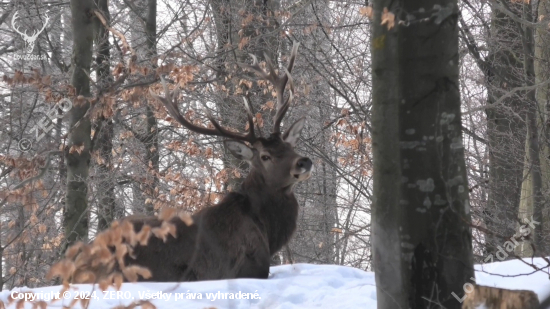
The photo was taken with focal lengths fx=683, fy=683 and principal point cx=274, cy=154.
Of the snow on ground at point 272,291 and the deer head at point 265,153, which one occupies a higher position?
the deer head at point 265,153

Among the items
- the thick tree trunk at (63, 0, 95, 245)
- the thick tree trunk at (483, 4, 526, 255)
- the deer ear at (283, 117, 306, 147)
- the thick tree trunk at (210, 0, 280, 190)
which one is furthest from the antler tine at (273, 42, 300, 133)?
the thick tree trunk at (483, 4, 526, 255)

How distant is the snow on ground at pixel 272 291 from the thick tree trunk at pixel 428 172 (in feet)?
3.53

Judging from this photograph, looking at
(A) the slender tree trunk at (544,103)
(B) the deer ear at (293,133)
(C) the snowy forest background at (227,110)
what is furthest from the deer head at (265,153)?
(A) the slender tree trunk at (544,103)

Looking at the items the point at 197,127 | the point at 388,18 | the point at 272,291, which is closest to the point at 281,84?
the point at 197,127

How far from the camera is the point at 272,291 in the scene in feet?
19.2

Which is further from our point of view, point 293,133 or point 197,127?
point 293,133

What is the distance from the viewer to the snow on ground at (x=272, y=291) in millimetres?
5120

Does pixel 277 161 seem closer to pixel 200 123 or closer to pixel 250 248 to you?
pixel 250 248

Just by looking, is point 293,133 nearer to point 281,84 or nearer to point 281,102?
point 281,102

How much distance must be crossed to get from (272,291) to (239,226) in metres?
2.00

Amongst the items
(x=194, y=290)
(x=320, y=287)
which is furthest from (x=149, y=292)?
(x=320, y=287)

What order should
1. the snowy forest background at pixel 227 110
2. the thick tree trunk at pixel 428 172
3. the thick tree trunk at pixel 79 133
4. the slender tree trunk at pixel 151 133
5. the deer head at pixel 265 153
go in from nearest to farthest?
the thick tree trunk at pixel 428 172
the deer head at pixel 265 153
the thick tree trunk at pixel 79 133
the snowy forest background at pixel 227 110
the slender tree trunk at pixel 151 133

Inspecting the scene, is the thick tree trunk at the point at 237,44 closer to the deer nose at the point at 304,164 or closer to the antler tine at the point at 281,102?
the antler tine at the point at 281,102

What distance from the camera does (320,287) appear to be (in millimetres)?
6223
